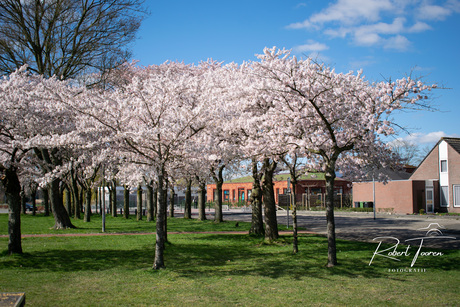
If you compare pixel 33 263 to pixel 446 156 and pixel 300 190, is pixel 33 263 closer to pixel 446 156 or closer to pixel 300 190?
pixel 446 156

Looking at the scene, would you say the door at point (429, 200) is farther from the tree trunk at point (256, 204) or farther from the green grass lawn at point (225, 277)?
the green grass lawn at point (225, 277)

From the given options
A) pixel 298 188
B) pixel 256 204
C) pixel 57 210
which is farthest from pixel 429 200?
pixel 57 210

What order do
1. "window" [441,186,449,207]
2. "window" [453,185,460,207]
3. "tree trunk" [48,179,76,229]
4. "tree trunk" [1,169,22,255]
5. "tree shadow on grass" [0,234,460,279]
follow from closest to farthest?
"tree shadow on grass" [0,234,460,279]
"tree trunk" [1,169,22,255]
"tree trunk" [48,179,76,229]
"window" [453,185,460,207]
"window" [441,186,449,207]

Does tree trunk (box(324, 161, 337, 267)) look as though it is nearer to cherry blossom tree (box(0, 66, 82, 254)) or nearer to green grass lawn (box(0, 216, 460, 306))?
green grass lawn (box(0, 216, 460, 306))

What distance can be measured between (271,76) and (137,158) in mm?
5293

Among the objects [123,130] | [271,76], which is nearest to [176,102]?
[123,130]

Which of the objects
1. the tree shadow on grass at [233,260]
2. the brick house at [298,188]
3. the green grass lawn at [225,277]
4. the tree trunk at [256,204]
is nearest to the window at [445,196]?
the brick house at [298,188]

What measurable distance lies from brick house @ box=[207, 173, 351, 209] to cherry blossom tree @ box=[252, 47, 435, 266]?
30.4 m

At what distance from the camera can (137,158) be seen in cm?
1371

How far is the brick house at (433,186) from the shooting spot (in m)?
38.7

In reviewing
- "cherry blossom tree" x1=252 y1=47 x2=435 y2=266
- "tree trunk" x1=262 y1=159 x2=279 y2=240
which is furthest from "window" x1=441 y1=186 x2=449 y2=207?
"cherry blossom tree" x1=252 y1=47 x2=435 y2=266

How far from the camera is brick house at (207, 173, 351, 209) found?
5556cm

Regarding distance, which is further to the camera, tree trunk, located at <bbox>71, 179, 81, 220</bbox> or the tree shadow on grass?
tree trunk, located at <bbox>71, 179, 81, 220</bbox>

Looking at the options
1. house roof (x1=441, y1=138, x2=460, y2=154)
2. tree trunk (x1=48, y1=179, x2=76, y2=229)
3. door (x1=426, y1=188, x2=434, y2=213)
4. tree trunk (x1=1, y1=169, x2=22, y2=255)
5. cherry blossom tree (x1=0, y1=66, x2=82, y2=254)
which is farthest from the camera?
door (x1=426, y1=188, x2=434, y2=213)
